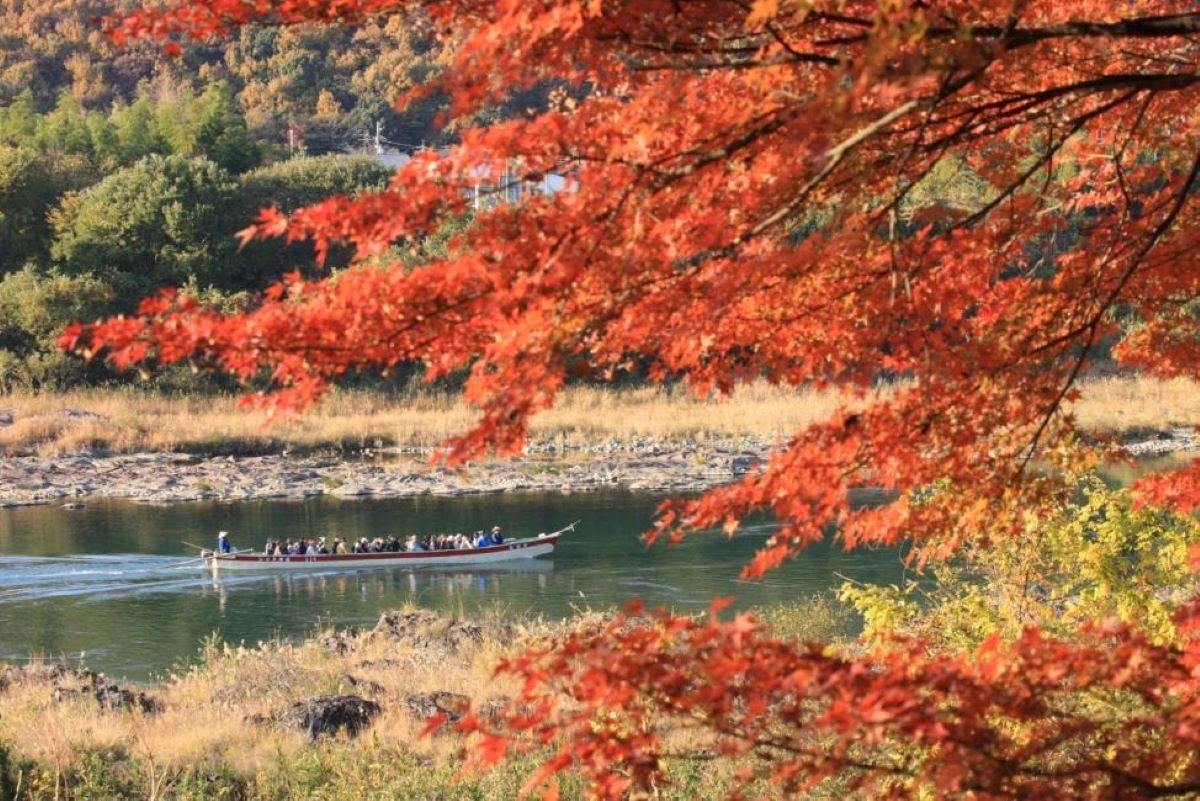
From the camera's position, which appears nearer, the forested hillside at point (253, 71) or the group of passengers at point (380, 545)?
the group of passengers at point (380, 545)

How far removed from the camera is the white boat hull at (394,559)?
20812mm

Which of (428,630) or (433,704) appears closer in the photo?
(433,704)

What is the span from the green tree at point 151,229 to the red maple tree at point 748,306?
36047 millimetres

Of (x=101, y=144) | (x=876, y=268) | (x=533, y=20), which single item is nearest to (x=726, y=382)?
(x=876, y=268)

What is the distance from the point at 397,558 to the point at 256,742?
12.2 metres

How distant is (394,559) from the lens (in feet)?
69.8

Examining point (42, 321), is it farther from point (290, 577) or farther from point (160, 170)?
point (290, 577)

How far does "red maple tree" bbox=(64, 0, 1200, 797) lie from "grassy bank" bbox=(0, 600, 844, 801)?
1.80 meters

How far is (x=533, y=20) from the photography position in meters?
3.80

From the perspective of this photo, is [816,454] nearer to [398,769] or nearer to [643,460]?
[398,769]

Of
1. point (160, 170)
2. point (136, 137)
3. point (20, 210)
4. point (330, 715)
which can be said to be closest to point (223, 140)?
point (136, 137)

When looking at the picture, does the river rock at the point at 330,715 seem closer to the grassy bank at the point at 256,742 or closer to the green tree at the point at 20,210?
the grassy bank at the point at 256,742

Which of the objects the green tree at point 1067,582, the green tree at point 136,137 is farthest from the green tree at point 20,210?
the green tree at point 1067,582

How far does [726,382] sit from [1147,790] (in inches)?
85.5
